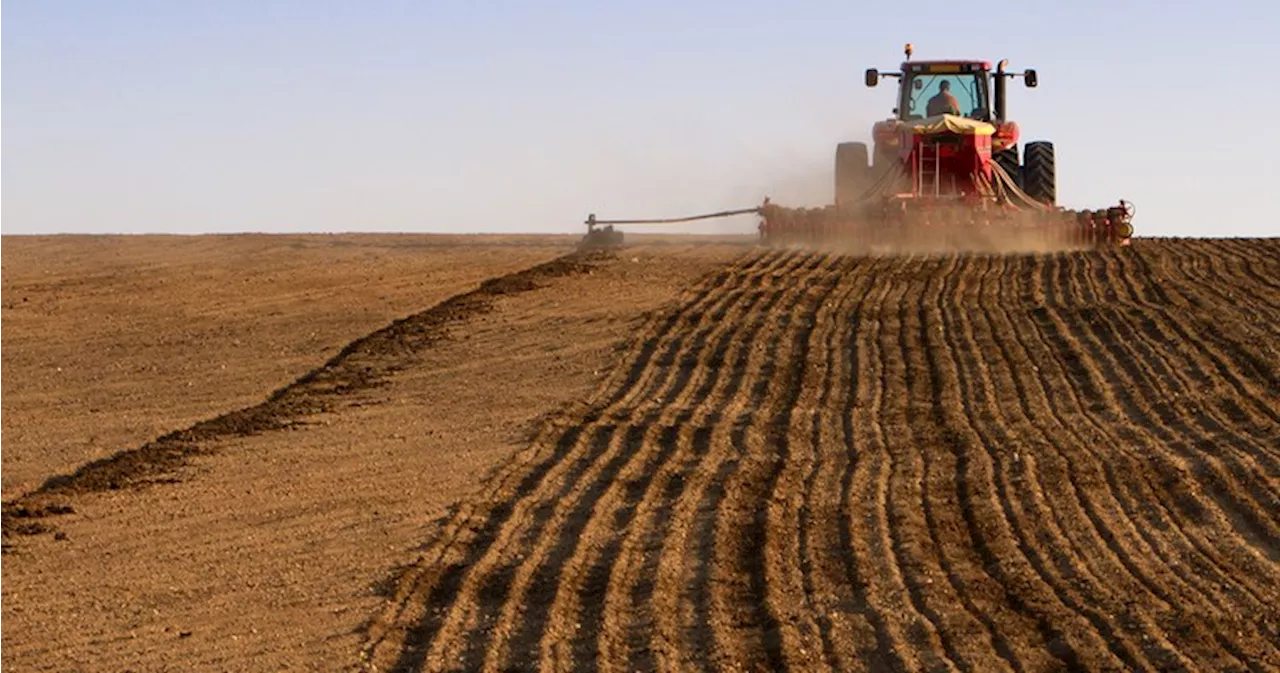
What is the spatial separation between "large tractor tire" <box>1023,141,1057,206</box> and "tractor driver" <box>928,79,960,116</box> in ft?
5.15

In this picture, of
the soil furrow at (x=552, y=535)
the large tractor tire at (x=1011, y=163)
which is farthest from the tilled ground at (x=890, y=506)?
the large tractor tire at (x=1011, y=163)

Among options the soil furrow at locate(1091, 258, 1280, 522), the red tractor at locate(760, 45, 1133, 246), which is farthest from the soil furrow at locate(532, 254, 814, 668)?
the red tractor at locate(760, 45, 1133, 246)

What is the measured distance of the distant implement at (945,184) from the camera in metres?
25.5

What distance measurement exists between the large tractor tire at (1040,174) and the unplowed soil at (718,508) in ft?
26.8

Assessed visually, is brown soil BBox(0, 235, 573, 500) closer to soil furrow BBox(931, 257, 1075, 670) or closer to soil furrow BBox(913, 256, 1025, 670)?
soil furrow BBox(913, 256, 1025, 670)

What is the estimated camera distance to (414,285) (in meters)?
22.8

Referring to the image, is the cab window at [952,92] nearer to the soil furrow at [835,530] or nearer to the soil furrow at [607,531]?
the soil furrow at [835,530]

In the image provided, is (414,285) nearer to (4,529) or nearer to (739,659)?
(4,529)

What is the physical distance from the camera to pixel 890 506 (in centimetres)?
1146

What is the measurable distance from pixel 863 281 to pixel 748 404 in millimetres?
7465

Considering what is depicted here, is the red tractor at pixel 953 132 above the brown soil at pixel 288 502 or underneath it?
above

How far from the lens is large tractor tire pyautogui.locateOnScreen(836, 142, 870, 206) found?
2828 cm

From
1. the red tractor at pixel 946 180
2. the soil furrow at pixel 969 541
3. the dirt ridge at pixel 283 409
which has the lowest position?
the soil furrow at pixel 969 541

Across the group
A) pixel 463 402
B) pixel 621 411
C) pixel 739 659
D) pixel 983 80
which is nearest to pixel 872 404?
pixel 621 411
